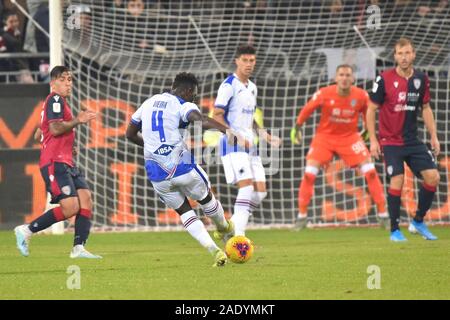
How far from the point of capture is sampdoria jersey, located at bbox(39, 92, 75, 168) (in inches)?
459

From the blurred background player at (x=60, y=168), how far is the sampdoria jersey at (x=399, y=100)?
11.3ft

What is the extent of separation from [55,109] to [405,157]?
157 inches

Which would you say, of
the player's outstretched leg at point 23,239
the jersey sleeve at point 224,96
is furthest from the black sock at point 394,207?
the player's outstretched leg at point 23,239

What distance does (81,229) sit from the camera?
11.8 metres

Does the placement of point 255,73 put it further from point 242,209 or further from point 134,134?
point 134,134

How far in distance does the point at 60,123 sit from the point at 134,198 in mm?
5153

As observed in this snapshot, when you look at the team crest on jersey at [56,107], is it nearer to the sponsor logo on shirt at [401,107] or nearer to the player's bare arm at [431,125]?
the sponsor logo on shirt at [401,107]

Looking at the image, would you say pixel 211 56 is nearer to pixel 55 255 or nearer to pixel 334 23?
pixel 334 23

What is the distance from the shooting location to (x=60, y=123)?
11625 mm

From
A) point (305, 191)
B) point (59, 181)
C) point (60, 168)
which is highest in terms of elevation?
point (60, 168)

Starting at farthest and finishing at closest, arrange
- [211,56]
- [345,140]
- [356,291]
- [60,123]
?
[211,56] → [345,140] → [60,123] → [356,291]

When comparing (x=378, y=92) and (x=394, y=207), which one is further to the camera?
(x=394, y=207)

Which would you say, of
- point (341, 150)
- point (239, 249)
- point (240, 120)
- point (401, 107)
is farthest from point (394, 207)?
point (239, 249)
